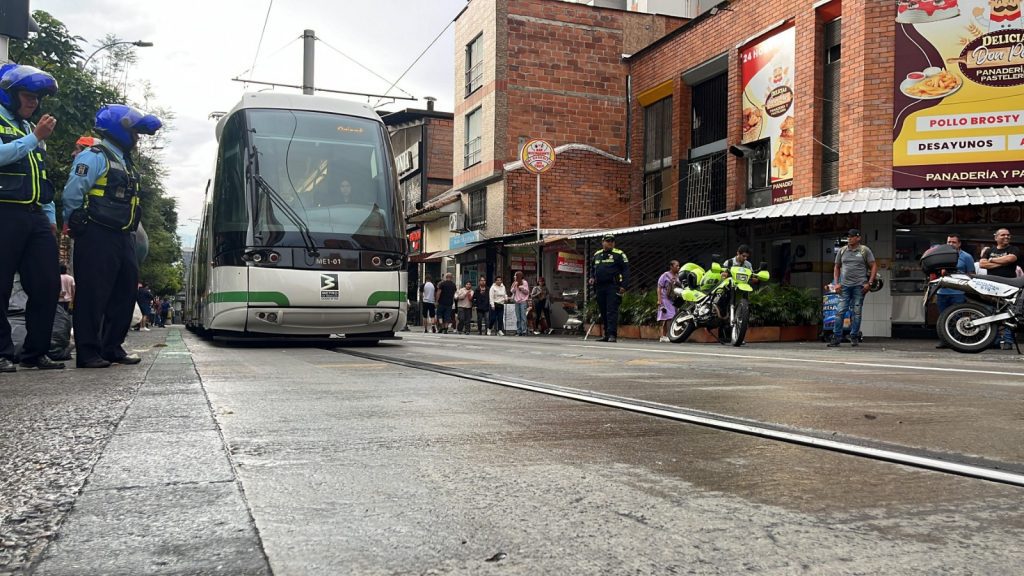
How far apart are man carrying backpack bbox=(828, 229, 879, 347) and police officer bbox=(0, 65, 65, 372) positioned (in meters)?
10.0

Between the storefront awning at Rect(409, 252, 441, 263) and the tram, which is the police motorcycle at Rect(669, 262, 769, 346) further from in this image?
the storefront awning at Rect(409, 252, 441, 263)

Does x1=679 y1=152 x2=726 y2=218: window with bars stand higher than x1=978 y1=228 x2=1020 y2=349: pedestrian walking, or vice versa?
x1=679 y1=152 x2=726 y2=218: window with bars

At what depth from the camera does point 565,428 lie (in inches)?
118

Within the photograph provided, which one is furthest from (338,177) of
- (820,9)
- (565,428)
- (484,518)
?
(820,9)

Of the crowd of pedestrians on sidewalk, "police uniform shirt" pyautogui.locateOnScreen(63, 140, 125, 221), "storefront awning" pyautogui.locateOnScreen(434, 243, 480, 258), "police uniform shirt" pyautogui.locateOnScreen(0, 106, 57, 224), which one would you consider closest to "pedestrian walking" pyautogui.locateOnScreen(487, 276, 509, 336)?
the crowd of pedestrians on sidewalk

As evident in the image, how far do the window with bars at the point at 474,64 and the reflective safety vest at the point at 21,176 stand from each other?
22567 millimetres

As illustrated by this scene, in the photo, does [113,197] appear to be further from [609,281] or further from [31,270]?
[609,281]

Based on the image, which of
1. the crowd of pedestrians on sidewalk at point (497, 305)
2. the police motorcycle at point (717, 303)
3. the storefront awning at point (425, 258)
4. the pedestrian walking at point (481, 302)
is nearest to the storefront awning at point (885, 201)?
the police motorcycle at point (717, 303)

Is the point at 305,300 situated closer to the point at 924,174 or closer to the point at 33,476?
the point at 33,476

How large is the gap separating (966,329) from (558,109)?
18.0 m

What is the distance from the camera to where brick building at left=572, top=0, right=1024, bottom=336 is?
47.0ft

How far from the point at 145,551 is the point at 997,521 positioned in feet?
5.73

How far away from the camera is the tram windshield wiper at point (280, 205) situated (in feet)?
29.3

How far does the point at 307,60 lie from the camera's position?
79.0ft
